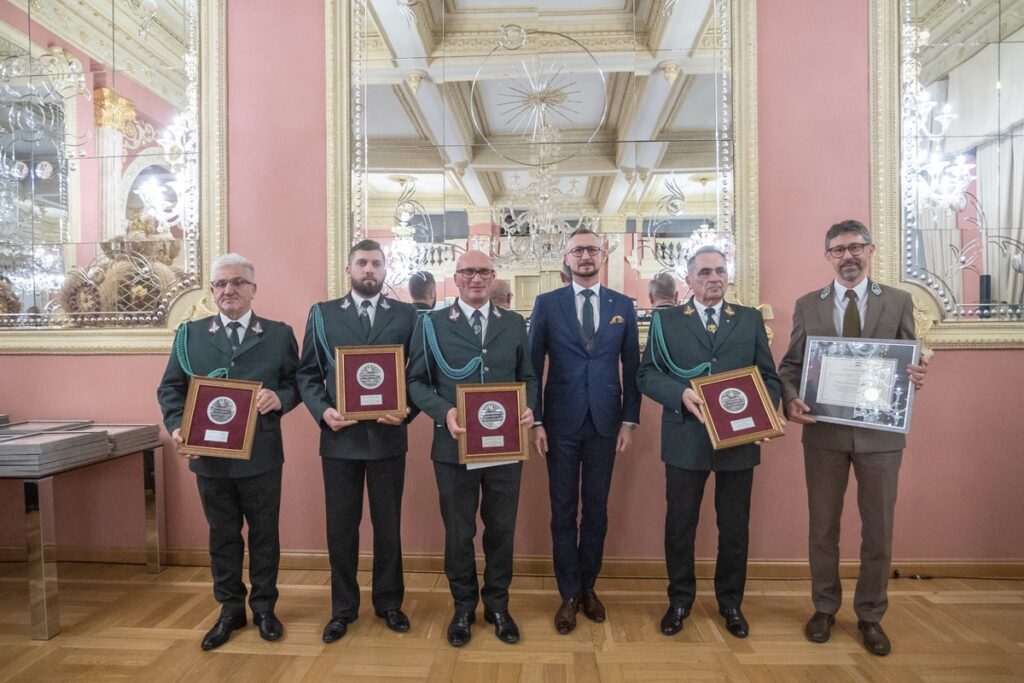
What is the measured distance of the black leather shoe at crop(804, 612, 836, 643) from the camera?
2.42 m

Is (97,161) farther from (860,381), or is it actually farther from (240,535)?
(860,381)

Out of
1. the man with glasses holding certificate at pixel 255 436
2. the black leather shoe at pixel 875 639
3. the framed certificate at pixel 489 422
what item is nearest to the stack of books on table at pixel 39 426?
the man with glasses holding certificate at pixel 255 436

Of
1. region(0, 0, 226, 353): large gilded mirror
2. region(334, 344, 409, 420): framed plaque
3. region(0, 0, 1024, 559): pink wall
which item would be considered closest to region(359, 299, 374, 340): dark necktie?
region(334, 344, 409, 420): framed plaque

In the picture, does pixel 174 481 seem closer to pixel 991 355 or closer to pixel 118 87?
pixel 118 87

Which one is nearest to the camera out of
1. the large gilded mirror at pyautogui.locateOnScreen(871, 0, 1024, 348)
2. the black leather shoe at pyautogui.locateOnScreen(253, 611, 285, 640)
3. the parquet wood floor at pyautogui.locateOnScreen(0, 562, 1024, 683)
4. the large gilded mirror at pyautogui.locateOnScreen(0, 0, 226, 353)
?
the parquet wood floor at pyautogui.locateOnScreen(0, 562, 1024, 683)

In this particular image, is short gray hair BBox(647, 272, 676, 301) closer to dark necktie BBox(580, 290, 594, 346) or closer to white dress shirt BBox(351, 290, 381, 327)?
dark necktie BBox(580, 290, 594, 346)

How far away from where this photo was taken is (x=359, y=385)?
2.30 meters

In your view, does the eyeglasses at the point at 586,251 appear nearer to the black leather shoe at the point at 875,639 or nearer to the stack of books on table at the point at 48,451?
the black leather shoe at the point at 875,639

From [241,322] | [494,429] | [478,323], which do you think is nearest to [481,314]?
[478,323]

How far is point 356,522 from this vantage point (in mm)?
2496

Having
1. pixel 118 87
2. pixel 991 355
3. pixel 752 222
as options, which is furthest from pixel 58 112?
pixel 991 355

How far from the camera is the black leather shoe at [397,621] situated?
2.49 m

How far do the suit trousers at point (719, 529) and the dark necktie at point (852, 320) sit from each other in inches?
27.5

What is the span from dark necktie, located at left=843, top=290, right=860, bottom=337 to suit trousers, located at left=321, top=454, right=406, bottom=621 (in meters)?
1.93
